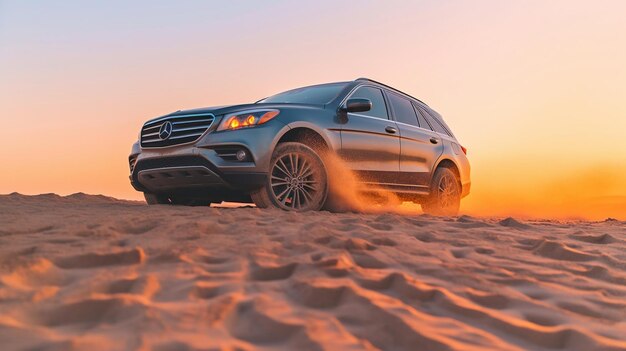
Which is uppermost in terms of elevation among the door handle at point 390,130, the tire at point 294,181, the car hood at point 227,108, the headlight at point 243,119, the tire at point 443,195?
the car hood at point 227,108

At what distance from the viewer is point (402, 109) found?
23.6ft

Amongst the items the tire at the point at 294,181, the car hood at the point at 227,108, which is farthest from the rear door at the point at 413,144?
the car hood at the point at 227,108

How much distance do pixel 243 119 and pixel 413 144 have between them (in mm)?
2746

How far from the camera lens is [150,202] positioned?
6375 millimetres

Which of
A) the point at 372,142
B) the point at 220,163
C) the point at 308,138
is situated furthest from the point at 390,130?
the point at 220,163

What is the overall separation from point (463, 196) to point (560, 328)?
20.7 ft

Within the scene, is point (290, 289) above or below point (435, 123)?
below

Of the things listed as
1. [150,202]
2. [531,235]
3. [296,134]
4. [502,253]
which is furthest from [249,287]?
[150,202]

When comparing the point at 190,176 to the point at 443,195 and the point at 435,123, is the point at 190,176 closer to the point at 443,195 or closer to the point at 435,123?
the point at 443,195

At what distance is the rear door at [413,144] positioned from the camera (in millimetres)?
6812

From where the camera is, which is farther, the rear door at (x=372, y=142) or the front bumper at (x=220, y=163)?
the rear door at (x=372, y=142)

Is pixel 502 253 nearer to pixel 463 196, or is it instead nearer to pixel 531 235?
pixel 531 235

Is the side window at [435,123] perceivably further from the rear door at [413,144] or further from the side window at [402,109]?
the side window at [402,109]

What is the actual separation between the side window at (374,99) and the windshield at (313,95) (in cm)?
23
